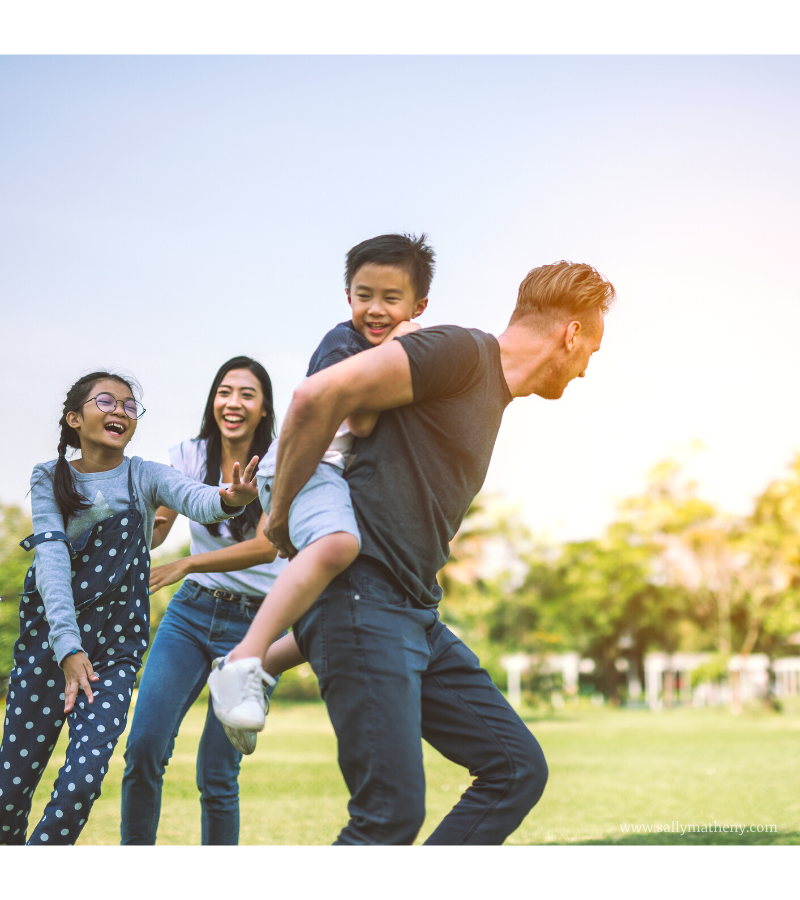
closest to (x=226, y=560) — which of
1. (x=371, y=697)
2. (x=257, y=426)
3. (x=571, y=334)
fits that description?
(x=257, y=426)

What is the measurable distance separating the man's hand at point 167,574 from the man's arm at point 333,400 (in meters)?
1.15

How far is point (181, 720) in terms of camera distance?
344cm

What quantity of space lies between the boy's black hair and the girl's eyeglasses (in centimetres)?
86

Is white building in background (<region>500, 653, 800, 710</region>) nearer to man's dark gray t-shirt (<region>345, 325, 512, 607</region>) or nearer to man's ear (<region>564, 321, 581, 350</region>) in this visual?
man's ear (<region>564, 321, 581, 350</region>)

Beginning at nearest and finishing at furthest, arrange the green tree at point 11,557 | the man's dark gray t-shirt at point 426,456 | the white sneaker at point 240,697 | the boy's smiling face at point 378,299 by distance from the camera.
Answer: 1. the white sneaker at point 240,697
2. the man's dark gray t-shirt at point 426,456
3. the boy's smiling face at point 378,299
4. the green tree at point 11,557

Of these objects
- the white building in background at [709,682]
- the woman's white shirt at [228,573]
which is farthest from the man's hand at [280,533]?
the white building in background at [709,682]

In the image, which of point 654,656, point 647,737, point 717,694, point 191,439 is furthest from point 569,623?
point 191,439

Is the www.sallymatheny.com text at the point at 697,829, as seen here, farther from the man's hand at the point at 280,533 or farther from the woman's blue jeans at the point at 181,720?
the man's hand at the point at 280,533

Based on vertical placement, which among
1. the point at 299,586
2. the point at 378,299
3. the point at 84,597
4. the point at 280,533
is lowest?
the point at 84,597

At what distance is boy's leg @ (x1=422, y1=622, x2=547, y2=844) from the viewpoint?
2.42m

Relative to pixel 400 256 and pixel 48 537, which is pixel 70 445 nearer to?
pixel 48 537

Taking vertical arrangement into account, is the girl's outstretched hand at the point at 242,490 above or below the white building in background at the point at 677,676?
above

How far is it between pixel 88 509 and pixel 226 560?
0.51 m

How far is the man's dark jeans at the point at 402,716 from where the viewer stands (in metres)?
2.12
